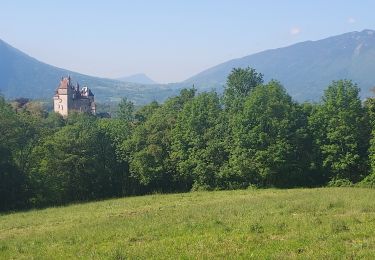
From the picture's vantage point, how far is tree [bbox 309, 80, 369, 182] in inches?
1960

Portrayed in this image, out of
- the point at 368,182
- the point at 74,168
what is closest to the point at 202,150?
the point at 74,168

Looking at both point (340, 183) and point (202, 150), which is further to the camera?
point (202, 150)

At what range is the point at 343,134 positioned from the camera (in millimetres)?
50219

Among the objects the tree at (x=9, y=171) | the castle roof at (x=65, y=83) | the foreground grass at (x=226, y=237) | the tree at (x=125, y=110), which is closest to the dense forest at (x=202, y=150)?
the tree at (x=9, y=171)

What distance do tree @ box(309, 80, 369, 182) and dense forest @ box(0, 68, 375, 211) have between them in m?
0.11

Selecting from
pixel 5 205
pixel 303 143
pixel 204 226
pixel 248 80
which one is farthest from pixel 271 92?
pixel 204 226

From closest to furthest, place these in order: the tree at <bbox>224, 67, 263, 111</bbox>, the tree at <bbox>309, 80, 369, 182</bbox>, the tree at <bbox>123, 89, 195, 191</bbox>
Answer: the tree at <bbox>309, 80, 369, 182</bbox>
the tree at <bbox>123, 89, 195, 191</bbox>
the tree at <bbox>224, 67, 263, 111</bbox>

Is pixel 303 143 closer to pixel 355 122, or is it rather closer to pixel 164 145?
pixel 355 122

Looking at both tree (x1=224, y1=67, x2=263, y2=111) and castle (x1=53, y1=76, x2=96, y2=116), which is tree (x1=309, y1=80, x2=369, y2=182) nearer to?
tree (x1=224, y1=67, x2=263, y2=111)

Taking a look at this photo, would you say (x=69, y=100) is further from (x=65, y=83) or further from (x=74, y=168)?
(x=74, y=168)

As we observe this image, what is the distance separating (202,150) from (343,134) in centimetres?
1623

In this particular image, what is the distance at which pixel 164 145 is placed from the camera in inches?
2291

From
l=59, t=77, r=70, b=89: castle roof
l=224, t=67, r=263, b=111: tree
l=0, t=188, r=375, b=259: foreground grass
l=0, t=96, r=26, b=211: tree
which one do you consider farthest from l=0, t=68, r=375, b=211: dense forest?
l=59, t=77, r=70, b=89: castle roof

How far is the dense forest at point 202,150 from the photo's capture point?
164 ft
